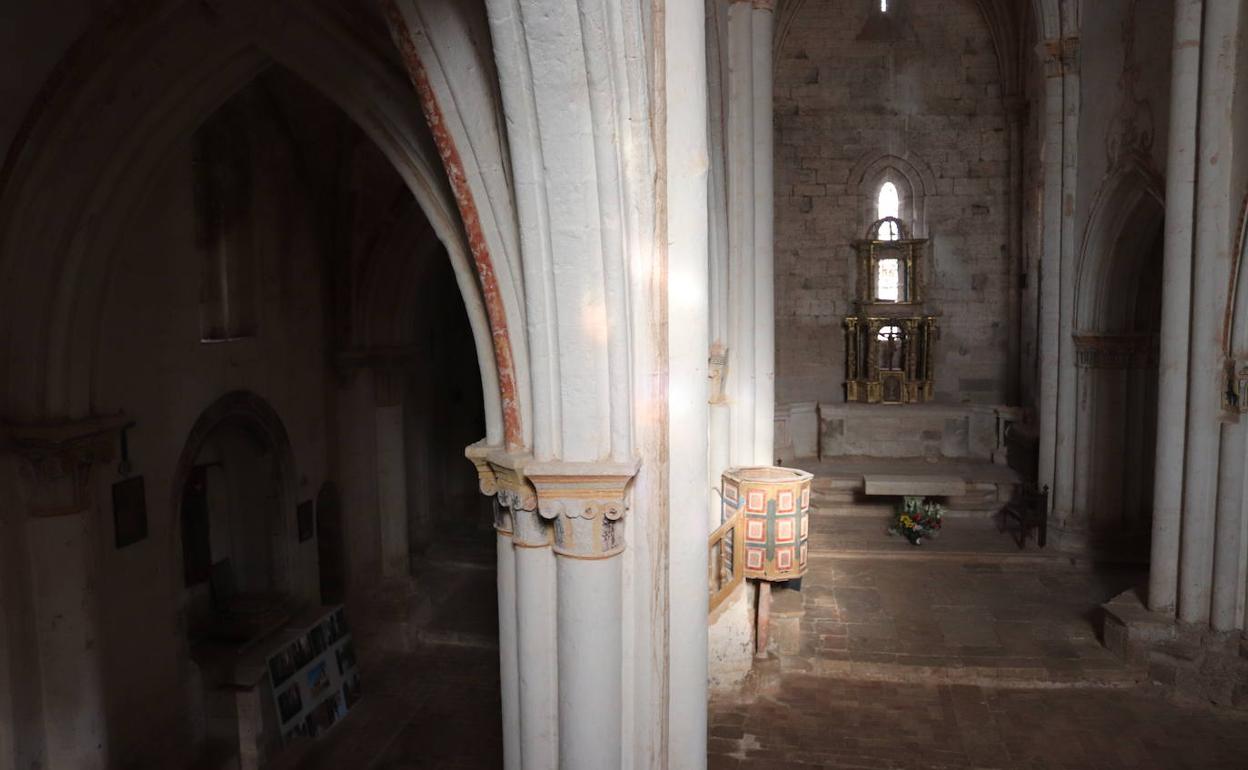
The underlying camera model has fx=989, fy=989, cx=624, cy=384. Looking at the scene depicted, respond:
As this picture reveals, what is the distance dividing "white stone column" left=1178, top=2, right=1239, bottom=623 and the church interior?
0.12 ft

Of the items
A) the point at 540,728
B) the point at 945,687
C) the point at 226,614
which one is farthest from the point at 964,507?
the point at 540,728

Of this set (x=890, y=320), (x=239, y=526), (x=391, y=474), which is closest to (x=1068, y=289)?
(x=890, y=320)

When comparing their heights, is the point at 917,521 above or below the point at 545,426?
below

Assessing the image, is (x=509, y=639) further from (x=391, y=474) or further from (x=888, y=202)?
(x=888, y=202)

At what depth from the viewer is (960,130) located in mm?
17703

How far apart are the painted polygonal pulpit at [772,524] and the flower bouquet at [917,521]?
556 cm

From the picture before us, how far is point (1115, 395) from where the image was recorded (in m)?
12.8

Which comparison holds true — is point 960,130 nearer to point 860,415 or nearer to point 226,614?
point 860,415

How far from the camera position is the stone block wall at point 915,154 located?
57.9 ft

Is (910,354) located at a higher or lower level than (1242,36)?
lower

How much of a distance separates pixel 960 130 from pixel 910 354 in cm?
409

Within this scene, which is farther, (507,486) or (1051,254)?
(1051,254)

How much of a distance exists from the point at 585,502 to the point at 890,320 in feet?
46.7

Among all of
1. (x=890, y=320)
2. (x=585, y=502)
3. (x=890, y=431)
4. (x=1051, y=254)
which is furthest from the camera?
(x=890, y=320)
